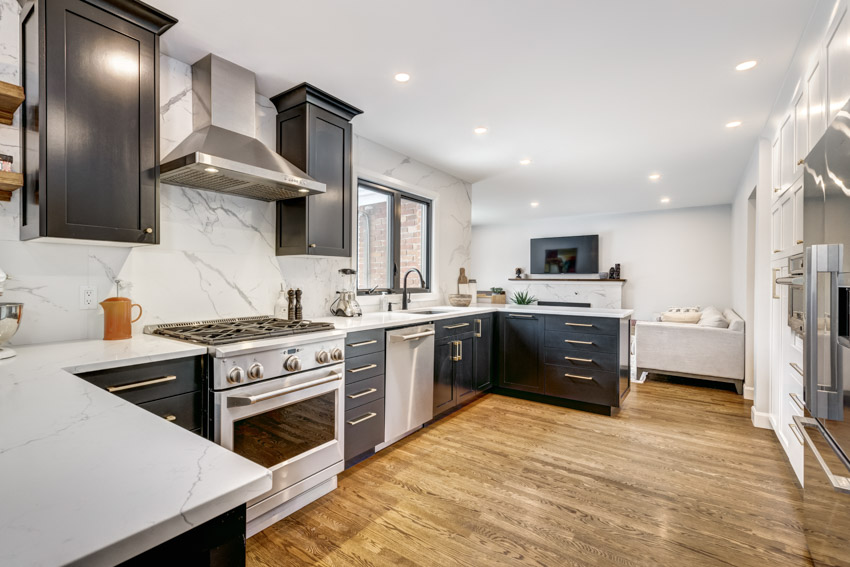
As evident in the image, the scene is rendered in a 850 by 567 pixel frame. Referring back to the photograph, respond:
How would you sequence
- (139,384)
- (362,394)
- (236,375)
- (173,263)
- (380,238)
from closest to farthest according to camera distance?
1. (139,384)
2. (236,375)
3. (173,263)
4. (362,394)
5. (380,238)

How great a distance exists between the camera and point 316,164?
2.69 m

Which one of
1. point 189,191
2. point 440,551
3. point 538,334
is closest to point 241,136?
point 189,191

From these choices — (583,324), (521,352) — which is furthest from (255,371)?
(583,324)

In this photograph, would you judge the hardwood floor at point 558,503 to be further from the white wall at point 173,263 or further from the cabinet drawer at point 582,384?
the white wall at point 173,263

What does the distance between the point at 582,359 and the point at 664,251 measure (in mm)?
4894

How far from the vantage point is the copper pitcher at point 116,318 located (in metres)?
1.93

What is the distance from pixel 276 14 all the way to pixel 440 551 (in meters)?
2.52

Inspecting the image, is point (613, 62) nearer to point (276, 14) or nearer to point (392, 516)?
point (276, 14)

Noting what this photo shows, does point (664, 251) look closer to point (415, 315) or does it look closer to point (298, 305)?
point (415, 315)

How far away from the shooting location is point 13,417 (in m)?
0.86

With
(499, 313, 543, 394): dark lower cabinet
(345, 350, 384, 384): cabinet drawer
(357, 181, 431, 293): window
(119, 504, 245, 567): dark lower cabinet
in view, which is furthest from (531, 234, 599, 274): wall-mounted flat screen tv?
(119, 504, 245, 567): dark lower cabinet

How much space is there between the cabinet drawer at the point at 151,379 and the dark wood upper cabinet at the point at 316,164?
108cm

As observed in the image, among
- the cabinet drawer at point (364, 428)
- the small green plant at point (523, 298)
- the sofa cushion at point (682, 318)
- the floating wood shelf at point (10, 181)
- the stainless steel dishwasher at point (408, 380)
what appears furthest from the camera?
the small green plant at point (523, 298)

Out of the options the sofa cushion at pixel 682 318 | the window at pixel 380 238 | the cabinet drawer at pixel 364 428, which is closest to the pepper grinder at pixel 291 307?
the cabinet drawer at pixel 364 428
